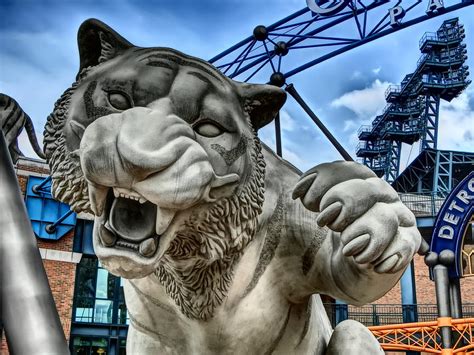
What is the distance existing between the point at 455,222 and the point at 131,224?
27.4 ft

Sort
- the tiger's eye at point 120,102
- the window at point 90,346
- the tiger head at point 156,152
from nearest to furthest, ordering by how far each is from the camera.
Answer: the tiger head at point 156,152
the tiger's eye at point 120,102
the window at point 90,346

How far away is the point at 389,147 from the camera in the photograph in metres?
32.2

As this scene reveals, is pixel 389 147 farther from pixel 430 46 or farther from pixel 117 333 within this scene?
pixel 117 333

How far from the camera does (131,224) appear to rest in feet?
3.69

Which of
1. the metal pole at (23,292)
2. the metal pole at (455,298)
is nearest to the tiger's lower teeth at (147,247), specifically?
the metal pole at (23,292)


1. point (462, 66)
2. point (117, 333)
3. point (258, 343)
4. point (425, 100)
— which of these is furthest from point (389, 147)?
point (258, 343)

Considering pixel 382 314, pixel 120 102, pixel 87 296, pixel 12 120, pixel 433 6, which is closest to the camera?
pixel 120 102

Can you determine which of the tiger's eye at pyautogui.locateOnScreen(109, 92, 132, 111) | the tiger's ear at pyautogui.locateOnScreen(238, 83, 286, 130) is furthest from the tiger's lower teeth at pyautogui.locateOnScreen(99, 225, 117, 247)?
the tiger's ear at pyautogui.locateOnScreen(238, 83, 286, 130)

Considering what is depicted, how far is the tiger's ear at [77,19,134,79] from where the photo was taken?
1363 mm

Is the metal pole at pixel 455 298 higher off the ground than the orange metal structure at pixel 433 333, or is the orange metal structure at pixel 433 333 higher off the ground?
the metal pole at pixel 455 298

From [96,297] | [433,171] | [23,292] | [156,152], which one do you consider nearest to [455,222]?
[96,297]

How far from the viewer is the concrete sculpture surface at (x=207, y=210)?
42.6 inches

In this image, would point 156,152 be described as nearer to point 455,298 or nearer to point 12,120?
point 12,120

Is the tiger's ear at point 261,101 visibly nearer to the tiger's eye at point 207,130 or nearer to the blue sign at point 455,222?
the tiger's eye at point 207,130
